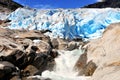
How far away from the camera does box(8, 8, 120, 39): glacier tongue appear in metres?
32.6

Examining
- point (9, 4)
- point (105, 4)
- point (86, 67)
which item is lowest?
point (86, 67)

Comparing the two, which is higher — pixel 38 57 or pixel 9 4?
pixel 9 4

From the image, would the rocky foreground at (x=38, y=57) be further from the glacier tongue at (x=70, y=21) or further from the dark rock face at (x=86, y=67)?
the glacier tongue at (x=70, y=21)

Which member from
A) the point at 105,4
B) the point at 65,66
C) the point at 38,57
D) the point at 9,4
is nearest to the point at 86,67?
the point at 38,57

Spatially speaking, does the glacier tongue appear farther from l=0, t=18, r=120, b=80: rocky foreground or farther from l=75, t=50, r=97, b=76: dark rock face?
l=75, t=50, r=97, b=76: dark rock face

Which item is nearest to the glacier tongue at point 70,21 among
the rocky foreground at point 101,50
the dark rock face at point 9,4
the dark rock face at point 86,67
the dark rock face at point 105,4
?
the dark rock face at point 86,67

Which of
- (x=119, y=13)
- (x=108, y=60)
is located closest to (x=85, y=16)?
(x=119, y=13)

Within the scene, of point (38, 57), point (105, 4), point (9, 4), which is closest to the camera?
point (38, 57)

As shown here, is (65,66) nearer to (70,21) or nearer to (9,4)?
(70,21)

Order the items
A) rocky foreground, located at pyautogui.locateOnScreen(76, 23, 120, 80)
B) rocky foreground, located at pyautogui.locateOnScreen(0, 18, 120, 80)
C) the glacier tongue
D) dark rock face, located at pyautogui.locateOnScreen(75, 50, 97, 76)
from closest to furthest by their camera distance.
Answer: rocky foreground, located at pyautogui.locateOnScreen(76, 23, 120, 80) < rocky foreground, located at pyautogui.locateOnScreen(0, 18, 120, 80) < dark rock face, located at pyautogui.locateOnScreen(75, 50, 97, 76) < the glacier tongue

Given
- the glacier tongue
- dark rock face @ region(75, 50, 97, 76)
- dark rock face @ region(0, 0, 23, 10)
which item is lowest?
dark rock face @ region(75, 50, 97, 76)

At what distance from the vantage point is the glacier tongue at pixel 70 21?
107ft

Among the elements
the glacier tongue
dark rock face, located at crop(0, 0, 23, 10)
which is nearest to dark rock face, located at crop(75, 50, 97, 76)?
the glacier tongue

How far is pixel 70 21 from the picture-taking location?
33781 mm
